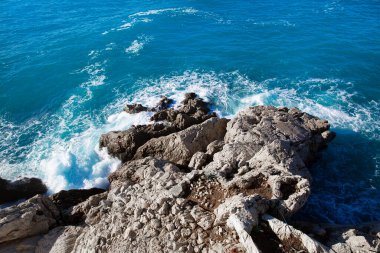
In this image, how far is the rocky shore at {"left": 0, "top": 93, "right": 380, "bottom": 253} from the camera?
50.3ft

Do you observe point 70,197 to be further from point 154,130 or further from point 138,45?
point 138,45

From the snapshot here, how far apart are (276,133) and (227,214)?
37.7ft

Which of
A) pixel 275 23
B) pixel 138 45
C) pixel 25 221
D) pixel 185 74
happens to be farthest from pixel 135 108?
pixel 275 23

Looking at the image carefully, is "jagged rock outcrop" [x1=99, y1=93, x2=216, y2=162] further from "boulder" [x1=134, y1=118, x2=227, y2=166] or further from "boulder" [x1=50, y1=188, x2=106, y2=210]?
"boulder" [x1=50, y1=188, x2=106, y2=210]

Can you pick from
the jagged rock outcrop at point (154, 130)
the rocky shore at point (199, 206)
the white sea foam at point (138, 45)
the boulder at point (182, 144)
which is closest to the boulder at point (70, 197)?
the rocky shore at point (199, 206)

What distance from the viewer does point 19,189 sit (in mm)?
25891

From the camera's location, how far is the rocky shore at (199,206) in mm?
15336

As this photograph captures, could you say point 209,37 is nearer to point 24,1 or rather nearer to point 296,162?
point 296,162

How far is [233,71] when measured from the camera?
4144cm

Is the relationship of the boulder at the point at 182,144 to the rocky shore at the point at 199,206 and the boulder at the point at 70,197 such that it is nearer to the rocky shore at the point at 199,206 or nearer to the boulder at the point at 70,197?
the rocky shore at the point at 199,206

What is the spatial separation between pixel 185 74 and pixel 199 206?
25772 millimetres

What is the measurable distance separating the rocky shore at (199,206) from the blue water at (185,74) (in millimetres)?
5019

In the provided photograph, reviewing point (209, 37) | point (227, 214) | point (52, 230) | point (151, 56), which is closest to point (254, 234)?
point (227, 214)

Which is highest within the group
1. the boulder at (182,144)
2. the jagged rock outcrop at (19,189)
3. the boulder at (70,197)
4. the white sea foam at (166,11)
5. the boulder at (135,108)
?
the white sea foam at (166,11)
